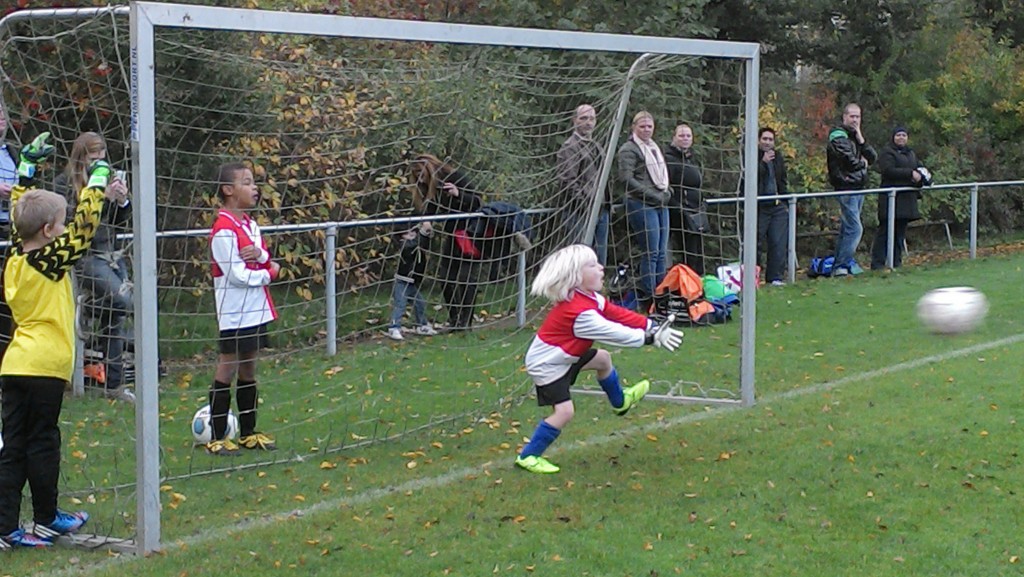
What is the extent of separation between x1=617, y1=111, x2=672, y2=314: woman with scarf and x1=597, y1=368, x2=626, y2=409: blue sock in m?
4.39

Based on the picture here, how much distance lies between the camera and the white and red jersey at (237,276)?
7.62 m

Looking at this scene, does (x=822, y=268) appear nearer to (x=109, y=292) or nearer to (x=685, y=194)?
(x=685, y=194)

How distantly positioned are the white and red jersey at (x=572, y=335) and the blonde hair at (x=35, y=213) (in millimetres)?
2607

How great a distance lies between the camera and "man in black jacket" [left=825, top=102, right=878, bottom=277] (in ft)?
54.0

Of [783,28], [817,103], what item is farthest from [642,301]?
[817,103]

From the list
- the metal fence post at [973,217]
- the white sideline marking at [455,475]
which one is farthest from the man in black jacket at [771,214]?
the white sideline marking at [455,475]

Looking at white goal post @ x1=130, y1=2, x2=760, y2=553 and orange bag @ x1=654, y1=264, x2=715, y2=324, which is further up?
white goal post @ x1=130, y1=2, x2=760, y2=553

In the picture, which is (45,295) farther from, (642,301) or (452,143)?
(642,301)

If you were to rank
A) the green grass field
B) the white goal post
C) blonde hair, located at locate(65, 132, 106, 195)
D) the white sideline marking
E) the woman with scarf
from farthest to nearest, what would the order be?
the woman with scarf → blonde hair, located at locate(65, 132, 106, 195) → the white sideline marking → the green grass field → the white goal post

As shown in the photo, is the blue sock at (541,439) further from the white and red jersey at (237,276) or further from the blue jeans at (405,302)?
the blue jeans at (405,302)

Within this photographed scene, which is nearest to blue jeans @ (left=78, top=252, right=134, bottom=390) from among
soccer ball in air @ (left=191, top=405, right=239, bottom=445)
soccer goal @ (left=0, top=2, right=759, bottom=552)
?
soccer goal @ (left=0, top=2, right=759, bottom=552)

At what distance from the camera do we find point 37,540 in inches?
242

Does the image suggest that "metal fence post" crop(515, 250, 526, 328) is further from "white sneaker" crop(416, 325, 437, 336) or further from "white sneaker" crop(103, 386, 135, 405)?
"white sneaker" crop(103, 386, 135, 405)

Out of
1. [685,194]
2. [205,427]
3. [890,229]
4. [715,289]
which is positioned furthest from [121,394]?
[890,229]
